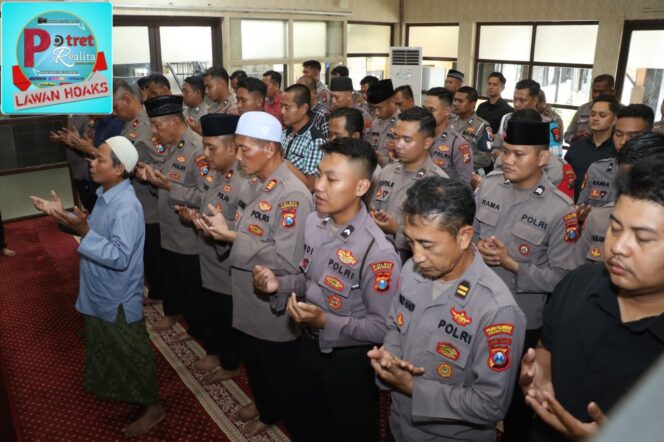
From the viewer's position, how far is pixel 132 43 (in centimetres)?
660

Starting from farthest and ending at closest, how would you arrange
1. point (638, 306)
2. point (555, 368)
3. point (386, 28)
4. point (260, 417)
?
1. point (386, 28)
2. point (260, 417)
3. point (555, 368)
4. point (638, 306)

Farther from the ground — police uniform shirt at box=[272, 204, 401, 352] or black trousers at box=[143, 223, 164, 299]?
police uniform shirt at box=[272, 204, 401, 352]

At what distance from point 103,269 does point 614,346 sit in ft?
7.21

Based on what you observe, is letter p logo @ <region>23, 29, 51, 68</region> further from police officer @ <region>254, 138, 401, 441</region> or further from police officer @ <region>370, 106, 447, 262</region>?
police officer @ <region>370, 106, 447, 262</region>

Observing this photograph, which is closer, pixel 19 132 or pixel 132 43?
pixel 19 132

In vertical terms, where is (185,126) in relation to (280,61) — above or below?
below

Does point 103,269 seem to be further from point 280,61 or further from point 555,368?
point 280,61

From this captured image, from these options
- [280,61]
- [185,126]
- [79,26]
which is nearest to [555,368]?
[79,26]

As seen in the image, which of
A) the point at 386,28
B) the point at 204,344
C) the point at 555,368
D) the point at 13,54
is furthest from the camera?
the point at 386,28

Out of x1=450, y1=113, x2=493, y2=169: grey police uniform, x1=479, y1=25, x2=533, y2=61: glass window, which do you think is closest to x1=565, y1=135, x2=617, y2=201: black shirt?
x1=450, y1=113, x2=493, y2=169: grey police uniform

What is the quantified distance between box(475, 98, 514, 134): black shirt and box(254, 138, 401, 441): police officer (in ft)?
13.9

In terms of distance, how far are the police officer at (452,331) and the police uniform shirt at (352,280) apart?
0.81ft

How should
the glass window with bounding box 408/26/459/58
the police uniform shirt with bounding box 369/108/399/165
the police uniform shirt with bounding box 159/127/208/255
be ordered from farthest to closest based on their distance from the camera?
the glass window with bounding box 408/26/459/58, the police uniform shirt with bounding box 369/108/399/165, the police uniform shirt with bounding box 159/127/208/255

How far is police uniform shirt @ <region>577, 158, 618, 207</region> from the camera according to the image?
312cm
